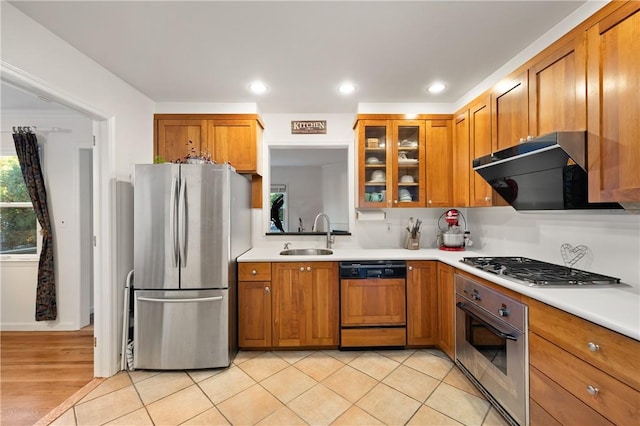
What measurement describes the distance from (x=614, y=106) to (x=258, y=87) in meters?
2.38

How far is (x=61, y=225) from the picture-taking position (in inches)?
120

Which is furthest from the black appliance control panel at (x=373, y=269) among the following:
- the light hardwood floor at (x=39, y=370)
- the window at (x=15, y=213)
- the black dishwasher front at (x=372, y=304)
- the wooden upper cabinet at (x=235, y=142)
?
the window at (x=15, y=213)

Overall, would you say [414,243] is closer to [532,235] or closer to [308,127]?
[532,235]

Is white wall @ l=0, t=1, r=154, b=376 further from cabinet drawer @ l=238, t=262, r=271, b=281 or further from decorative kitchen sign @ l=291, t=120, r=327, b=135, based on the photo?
decorative kitchen sign @ l=291, t=120, r=327, b=135

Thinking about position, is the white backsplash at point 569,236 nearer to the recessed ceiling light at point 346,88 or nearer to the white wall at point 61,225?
the recessed ceiling light at point 346,88

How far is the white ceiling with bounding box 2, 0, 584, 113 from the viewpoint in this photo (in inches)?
59.2

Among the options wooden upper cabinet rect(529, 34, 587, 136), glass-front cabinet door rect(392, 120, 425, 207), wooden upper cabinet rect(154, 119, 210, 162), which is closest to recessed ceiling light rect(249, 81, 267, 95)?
wooden upper cabinet rect(154, 119, 210, 162)

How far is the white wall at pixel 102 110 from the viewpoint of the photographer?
1546 mm

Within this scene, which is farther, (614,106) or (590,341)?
(614,106)

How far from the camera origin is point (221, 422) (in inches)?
65.4

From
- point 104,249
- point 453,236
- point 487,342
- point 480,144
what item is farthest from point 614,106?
point 104,249

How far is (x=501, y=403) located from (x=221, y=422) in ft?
5.73

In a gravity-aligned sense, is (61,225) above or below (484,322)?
above

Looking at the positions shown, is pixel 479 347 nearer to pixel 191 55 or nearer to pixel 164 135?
pixel 191 55
